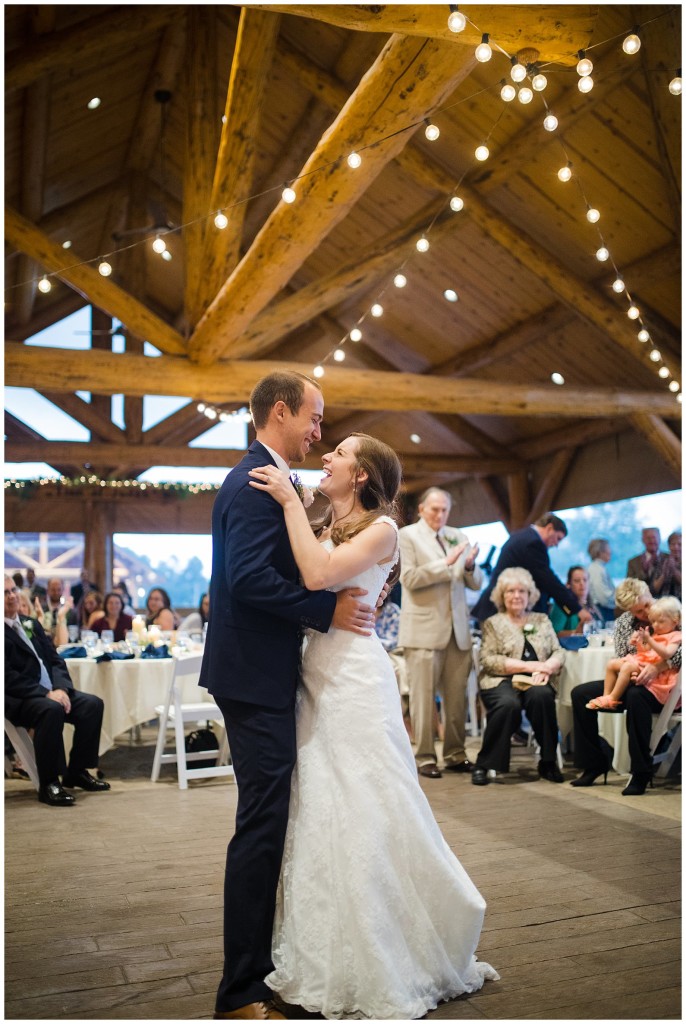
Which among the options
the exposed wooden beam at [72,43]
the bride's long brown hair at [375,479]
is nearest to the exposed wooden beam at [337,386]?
the exposed wooden beam at [72,43]

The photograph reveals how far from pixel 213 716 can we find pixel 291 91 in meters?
6.35

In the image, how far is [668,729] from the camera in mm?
4781

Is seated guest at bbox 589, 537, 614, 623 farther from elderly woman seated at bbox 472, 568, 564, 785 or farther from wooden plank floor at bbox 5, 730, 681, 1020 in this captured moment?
wooden plank floor at bbox 5, 730, 681, 1020

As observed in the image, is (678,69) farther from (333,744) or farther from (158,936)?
(158,936)

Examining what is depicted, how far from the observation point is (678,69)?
5820mm

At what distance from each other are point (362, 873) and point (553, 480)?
1078cm

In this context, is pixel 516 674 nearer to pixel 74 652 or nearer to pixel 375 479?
pixel 74 652

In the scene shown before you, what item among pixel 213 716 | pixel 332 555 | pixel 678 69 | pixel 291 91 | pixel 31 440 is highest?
pixel 291 91

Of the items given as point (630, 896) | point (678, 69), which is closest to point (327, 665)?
point (630, 896)

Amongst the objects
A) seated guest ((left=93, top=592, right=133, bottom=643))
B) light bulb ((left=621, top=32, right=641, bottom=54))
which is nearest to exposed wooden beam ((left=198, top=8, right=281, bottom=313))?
light bulb ((left=621, top=32, right=641, bottom=54))

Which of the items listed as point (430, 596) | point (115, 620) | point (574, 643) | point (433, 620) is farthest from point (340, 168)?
point (115, 620)

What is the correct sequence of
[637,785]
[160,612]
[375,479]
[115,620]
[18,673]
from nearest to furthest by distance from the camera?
[375,479]
[637,785]
[18,673]
[160,612]
[115,620]

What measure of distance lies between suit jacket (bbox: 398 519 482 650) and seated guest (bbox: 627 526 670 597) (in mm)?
3091

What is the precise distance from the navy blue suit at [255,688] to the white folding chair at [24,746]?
9.99 ft
